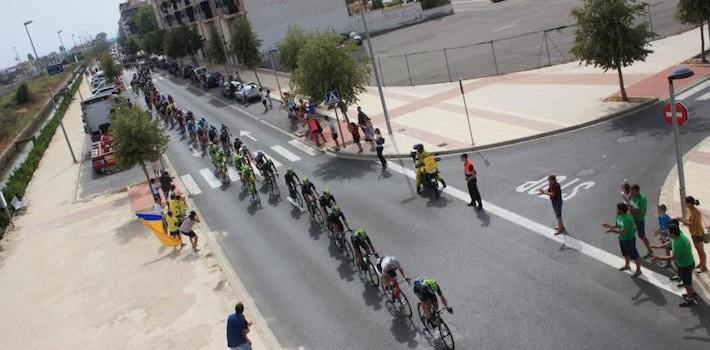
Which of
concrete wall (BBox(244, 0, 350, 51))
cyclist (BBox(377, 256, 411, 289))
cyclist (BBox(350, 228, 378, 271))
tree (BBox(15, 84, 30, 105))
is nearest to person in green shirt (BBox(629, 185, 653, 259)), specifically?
cyclist (BBox(377, 256, 411, 289))

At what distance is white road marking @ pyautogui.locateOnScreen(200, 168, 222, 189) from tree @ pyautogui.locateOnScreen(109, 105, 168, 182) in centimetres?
229

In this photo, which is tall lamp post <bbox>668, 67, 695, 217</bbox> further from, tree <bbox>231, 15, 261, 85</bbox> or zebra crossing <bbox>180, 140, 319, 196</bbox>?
tree <bbox>231, 15, 261, 85</bbox>

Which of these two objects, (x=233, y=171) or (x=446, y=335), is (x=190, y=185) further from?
(x=446, y=335)

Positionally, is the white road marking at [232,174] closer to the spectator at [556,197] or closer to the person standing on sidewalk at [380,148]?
the person standing on sidewalk at [380,148]

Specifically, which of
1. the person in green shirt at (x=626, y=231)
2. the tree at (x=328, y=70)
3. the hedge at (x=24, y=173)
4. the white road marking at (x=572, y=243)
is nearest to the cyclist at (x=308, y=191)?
the white road marking at (x=572, y=243)

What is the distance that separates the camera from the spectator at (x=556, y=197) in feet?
43.1

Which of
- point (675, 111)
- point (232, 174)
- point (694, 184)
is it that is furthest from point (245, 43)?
point (675, 111)

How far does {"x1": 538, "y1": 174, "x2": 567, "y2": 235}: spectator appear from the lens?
1314 centimetres

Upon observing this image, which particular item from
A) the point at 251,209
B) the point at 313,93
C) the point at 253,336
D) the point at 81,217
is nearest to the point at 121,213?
the point at 81,217

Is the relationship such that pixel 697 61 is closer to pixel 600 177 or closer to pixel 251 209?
pixel 600 177

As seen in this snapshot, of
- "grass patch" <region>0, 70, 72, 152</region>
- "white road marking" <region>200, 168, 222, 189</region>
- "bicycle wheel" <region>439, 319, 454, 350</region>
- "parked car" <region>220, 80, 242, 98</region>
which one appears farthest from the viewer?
"grass patch" <region>0, 70, 72, 152</region>

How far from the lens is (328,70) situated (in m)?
25.9

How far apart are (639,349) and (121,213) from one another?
19.3 m

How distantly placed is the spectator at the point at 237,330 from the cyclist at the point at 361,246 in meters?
3.16
